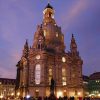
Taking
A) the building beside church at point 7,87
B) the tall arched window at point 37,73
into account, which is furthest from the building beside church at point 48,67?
the building beside church at point 7,87

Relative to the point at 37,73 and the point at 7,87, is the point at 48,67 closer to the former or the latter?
the point at 37,73

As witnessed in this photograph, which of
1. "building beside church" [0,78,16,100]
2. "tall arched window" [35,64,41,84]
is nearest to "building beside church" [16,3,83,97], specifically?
"tall arched window" [35,64,41,84]

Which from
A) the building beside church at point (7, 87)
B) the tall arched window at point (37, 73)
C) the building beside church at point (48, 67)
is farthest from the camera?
the building beside church at point (7, 87)

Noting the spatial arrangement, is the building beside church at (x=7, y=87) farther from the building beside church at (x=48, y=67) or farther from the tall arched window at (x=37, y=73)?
the tall arched window at (x=37, y=73)

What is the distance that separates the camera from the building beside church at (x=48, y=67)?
8862cm

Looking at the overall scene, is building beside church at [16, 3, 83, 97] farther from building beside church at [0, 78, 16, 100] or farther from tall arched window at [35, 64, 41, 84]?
building beside church at [0, 78, 16, 100]

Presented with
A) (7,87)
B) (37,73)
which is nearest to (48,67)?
(37,73)

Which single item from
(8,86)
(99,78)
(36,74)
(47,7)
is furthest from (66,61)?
(8,86)

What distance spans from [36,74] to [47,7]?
3774 cm

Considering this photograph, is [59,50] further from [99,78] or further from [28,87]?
[99,78]

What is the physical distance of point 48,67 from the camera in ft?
298

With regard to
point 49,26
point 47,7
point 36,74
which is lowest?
point 36,74

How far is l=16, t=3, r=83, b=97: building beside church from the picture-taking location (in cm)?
8862

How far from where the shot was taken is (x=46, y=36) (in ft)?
335
